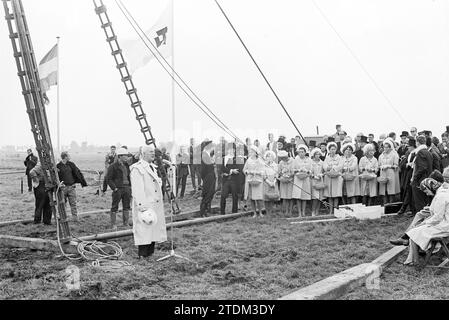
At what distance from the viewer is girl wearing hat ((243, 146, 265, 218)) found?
587 inches

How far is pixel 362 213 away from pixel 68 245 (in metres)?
7.17

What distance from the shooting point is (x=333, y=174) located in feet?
47.8

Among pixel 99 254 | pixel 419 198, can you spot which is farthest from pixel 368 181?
pixel 99 254

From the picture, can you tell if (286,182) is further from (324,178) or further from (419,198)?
(419,198)

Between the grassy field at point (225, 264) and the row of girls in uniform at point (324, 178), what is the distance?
1.60 metres

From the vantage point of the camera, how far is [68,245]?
10.1m

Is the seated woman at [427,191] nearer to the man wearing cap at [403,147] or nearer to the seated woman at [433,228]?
the seated woman at [433,228]

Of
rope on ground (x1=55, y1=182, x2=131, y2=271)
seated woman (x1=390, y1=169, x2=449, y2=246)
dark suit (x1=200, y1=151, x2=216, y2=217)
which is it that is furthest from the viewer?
dark suit (x1=200, y1=151, x2=216, y2=217)

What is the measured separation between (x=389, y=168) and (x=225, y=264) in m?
7.25

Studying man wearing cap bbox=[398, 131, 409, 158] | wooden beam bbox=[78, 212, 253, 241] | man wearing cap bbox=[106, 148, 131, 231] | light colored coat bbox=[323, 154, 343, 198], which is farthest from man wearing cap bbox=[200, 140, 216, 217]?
man wearing cap bbox=[398, 131, 409, 158]

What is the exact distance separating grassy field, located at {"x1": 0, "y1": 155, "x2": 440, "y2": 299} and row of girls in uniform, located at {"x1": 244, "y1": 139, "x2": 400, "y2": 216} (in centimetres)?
160

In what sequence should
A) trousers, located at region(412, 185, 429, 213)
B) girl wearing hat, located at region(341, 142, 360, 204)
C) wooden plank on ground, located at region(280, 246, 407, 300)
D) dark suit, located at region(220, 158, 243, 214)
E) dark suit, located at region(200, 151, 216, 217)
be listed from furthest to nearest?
1. dark suit, located at region(220, 158, 243, 214)
2. dark suit, located at region(200, 151, 216, 217)
3. girl wearing hat, located at region(341, 142, 360, 204)
4. trousers, located at region(412, 185, 429, 213)
5. wooden plank on ground, located at region(280, 246, 407, 300)

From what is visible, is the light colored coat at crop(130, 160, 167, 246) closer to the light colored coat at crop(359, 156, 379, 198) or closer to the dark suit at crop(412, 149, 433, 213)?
the dark suit at crop(412, 149, 433, 213)
